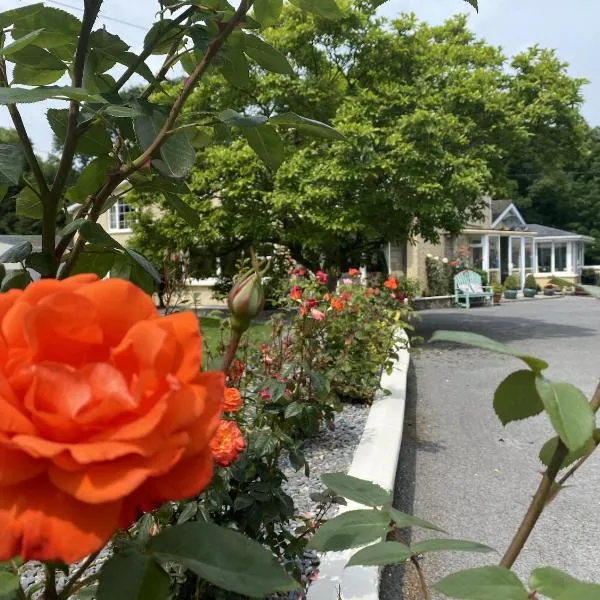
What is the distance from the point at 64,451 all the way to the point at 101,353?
0.07 metres

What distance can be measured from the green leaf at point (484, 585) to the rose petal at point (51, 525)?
10.5 inches

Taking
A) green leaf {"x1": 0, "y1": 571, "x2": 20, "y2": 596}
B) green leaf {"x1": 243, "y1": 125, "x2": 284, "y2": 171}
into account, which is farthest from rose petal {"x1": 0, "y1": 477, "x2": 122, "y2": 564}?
green leaf {"x1": 243, "y1": 125, "x2": 284, "y2": 171}

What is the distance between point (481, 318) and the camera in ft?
53.4

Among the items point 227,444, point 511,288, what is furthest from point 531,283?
point 227,444

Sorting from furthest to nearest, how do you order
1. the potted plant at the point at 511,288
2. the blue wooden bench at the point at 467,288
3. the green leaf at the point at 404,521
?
the potted plant at the point at 511,288 → the blue wooden bench at the point at 467,288 → the green leaf at the point at 404,521

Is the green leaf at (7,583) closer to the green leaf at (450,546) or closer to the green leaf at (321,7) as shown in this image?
the green leaf at (450,546)

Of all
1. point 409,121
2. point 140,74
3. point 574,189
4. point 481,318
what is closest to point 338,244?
point 409,121

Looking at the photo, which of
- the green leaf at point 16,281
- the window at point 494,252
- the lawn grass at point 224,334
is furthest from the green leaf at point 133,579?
the window at point 494,252

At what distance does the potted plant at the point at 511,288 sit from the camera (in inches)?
973

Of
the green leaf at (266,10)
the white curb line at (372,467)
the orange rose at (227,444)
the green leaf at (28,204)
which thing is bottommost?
the white curb line at (372,467)

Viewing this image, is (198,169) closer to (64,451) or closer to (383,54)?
(383,54)

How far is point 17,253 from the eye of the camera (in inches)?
28.0

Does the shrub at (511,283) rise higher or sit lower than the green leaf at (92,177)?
lower

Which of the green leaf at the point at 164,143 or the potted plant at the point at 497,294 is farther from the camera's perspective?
the potted plant at the point at 497,294
